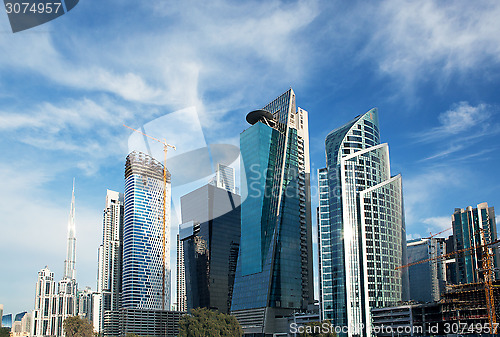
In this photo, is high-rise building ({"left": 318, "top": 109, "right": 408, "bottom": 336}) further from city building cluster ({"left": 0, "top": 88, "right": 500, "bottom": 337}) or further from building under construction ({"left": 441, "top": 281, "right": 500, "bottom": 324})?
building under construction ({"left": 441, "top": 281, "right": 500, "bottom": 324})

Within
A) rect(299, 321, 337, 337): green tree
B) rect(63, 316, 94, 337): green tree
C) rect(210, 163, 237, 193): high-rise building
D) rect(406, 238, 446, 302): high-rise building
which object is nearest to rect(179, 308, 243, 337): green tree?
rect(299, 321, 337, 337): green tree

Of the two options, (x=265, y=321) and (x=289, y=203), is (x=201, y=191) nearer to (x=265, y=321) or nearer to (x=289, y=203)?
(x=289, y=203)

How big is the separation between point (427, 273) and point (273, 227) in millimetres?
92891

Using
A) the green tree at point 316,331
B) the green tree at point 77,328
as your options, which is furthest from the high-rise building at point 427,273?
the green tree at point 77,328

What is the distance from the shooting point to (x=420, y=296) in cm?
17975

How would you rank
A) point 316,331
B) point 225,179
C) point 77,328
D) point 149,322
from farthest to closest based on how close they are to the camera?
1. point 149,322
2. point 225,179
3. point 77,328
4. point 316,331

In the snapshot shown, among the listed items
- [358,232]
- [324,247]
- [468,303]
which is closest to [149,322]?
[324,247]

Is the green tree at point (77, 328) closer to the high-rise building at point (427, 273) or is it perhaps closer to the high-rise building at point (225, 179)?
the high-rise building at point (225, 179)

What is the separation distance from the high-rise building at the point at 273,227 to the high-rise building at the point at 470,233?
68.0 meters

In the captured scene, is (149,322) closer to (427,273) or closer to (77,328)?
(77,328)

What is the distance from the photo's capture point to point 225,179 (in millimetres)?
168250

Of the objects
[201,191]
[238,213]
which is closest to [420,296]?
[238,213]

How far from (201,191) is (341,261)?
223ft

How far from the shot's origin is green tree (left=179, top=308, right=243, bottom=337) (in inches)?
3866
